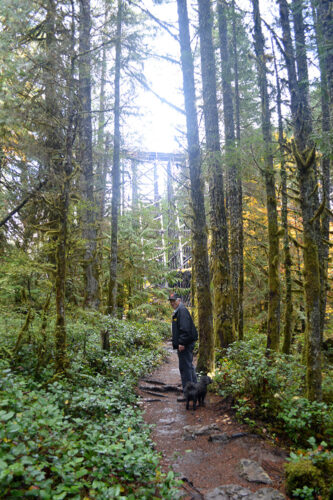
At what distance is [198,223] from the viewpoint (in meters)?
7.42

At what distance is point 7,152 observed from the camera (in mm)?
7684

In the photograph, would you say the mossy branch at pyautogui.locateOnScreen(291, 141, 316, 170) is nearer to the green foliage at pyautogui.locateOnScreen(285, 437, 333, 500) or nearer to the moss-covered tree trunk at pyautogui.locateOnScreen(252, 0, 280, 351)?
the moss-covered tree trunk at pyautogui.locateOnScreen(252, 0, 280, 351)

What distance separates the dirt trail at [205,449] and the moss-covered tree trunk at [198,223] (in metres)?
1.16

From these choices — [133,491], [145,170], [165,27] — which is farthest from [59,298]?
[145,170]

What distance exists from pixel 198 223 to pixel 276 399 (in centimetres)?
391

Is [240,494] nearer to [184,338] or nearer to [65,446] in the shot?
[65,446]

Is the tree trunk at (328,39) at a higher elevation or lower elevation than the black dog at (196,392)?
higher

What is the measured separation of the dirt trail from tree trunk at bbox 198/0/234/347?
257cm

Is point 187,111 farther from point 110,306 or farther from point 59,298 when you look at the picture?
point 110,306

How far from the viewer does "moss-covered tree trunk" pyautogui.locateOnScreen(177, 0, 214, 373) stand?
7219 millimetres


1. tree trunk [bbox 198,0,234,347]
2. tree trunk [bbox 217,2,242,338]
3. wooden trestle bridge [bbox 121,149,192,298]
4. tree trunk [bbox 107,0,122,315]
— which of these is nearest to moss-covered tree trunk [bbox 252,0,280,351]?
tree trunk [bbox 198,0,234,347]

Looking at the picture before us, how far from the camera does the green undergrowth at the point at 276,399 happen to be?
14.0 feet

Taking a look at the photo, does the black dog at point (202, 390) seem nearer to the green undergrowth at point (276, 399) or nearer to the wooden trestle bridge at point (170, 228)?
the green undergrowth at point (276, 399)

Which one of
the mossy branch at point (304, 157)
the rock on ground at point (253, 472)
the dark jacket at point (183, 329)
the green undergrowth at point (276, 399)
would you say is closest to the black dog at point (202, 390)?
the green undergrowth at point (276, 399)
